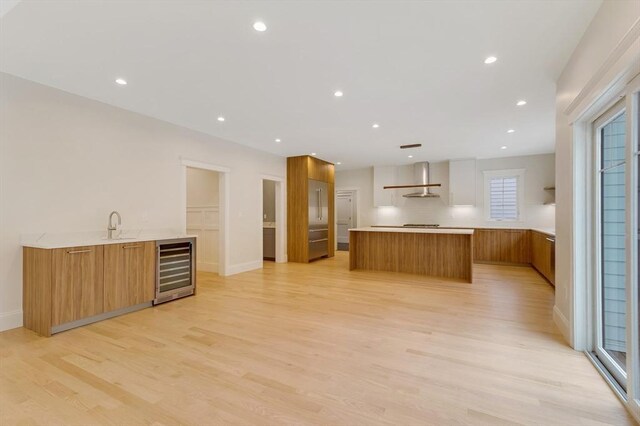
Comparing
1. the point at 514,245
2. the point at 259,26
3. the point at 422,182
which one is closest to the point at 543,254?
the point at 514,245

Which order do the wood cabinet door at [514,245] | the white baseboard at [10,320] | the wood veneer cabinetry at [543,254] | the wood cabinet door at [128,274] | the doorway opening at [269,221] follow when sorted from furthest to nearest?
1. the doorway opening at [269,221]
2. the wood cabinet door at [514,245]
3. the wood veneer cabinetry at [543,254]
4. the wood cabinet door at [128,274]
5. the white baseboard at [10,320]

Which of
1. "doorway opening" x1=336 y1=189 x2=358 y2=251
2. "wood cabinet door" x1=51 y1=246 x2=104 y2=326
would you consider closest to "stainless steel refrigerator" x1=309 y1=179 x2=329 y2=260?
"doorway opening" x1=336 y1=189 x2=358 y2=251

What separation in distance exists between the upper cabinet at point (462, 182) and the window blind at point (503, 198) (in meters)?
0.46

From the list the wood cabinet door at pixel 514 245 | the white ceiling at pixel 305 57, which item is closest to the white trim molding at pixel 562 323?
the white ceiling at pixel 305 57

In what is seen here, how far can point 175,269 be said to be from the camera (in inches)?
162

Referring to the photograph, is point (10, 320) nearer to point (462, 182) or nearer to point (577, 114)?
point (577, 114)

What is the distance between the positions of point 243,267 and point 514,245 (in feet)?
20.5

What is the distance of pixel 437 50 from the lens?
259 cm

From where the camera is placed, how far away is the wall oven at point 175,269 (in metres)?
3.88

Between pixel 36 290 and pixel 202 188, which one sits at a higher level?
pixel 202 188

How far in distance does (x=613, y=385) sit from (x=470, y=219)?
6.25 meters

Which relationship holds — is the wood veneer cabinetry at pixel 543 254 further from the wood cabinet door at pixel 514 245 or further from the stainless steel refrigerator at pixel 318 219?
the stainless steel refrigerator at pixel 318 219

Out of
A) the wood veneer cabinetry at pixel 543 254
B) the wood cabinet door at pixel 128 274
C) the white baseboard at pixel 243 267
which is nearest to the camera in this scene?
the wood cabinet door at pixel 128 274

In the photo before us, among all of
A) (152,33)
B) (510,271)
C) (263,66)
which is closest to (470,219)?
(510,271)
